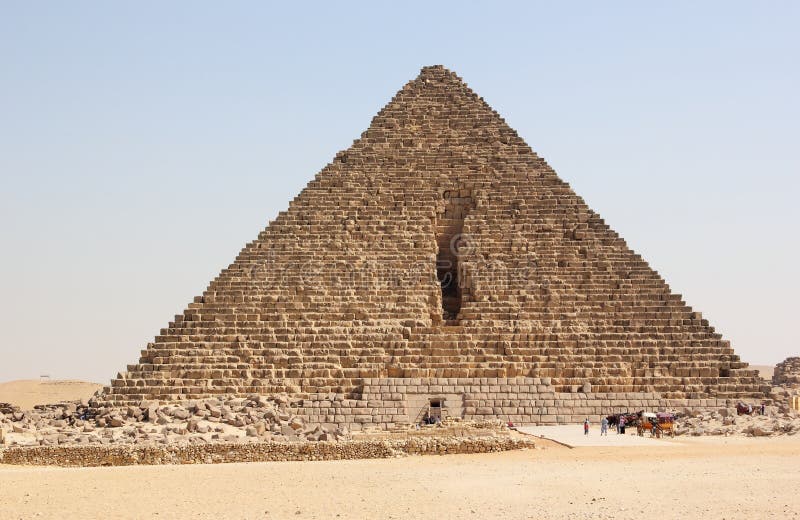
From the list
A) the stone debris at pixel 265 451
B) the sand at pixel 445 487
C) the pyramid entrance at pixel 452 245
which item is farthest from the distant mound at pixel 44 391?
the sand at pixel 445 487

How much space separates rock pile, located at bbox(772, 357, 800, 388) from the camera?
45.7 m

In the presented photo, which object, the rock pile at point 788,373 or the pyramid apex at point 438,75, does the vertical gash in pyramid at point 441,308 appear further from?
the rock pile at point 788,373

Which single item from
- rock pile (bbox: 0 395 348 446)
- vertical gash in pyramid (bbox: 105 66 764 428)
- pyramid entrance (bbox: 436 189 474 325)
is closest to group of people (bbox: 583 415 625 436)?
vertical gash in pyramid (bbox: 105 66 764 428)

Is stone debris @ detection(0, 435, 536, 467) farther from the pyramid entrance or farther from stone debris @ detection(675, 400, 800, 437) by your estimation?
the pyramid entrance

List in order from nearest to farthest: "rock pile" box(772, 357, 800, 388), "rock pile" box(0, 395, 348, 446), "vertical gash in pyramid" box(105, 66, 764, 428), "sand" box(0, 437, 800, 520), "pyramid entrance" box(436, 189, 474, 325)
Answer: "sand" box(0, 437, 800, 520), "rock pile" box(0, 395, 348, 446), "vertical gash in pyramid" box(105, 66, 764, 428), "pyramid entrance" box(436, 189, 474, 325), "rock pile" box(772, 357, 800, 388)

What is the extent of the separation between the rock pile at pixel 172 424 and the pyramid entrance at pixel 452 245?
5.55 m

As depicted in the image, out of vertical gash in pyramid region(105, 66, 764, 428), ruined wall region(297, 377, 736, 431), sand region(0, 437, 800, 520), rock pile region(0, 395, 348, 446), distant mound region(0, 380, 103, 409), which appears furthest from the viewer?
distant mound region(0, 380, 103, 409)

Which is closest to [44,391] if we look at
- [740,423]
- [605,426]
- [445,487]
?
[605,426]

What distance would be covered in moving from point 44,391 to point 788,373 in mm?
29419

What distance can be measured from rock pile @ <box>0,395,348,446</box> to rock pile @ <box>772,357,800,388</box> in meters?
26.3

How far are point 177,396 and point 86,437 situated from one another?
14.3ft

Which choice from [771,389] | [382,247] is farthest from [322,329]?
[771,389]

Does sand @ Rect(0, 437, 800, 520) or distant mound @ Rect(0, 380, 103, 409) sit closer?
sand @ Rect(0, 437, 800, 520)

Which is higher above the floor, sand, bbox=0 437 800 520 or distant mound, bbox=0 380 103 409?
sand, bbox=0 437 800 520
